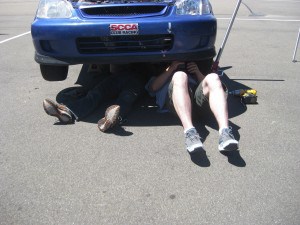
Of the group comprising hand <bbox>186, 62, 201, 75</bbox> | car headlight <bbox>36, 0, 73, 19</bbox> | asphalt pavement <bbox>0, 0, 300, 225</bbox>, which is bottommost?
asphalt pavement <bbox>0, 0, 300, 225</bbox>

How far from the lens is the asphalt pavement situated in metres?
2.13

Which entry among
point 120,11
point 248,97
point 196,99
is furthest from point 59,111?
point 248,97

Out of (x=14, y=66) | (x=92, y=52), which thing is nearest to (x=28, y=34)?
(x=14, y=66)

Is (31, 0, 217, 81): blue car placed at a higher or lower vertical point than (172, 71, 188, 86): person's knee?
higher

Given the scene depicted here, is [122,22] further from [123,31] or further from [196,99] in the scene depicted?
[196,99]

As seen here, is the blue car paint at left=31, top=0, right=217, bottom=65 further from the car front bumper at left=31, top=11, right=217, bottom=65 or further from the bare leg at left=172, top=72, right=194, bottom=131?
the bare leg at left=172, top=72, right=194, bottom=131

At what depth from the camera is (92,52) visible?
10.7 feet

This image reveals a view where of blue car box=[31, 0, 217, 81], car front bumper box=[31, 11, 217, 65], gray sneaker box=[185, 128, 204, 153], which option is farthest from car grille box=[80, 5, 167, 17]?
gray sneaker box=[185, 128, 204, 153]

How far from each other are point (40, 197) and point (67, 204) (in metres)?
0.21

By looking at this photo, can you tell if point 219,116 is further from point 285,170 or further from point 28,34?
point 28,34

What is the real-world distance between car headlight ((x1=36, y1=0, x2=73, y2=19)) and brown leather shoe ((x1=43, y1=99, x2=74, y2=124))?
2.82 feet

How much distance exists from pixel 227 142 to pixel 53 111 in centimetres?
156

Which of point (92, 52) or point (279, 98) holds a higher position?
point (92, 52)

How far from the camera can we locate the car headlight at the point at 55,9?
328 centimetres
